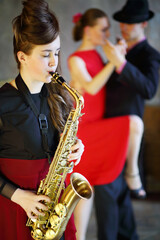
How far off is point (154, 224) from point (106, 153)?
125 centimetres

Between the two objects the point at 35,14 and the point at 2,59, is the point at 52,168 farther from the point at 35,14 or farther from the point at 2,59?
the point at 2,59

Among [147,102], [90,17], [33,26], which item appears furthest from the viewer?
[147,102]

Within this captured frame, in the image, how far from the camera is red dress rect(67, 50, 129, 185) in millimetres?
2730

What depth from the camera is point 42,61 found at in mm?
1467

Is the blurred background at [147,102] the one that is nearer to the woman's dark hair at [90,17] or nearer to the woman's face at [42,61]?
the woman's dark hair at [90,17]

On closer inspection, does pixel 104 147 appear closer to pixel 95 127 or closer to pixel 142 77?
pixel 95 127

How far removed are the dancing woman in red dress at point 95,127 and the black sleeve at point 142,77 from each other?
0.13m

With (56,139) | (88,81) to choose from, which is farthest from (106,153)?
(56,139)

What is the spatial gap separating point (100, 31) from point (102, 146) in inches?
37.5

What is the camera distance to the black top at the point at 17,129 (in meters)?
1.47

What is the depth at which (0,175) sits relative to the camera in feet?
4.90

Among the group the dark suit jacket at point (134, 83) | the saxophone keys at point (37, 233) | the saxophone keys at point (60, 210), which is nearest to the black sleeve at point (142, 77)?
the dark suit jacket at point (134, 83)

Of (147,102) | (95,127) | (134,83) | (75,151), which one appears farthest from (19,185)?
(147,102)

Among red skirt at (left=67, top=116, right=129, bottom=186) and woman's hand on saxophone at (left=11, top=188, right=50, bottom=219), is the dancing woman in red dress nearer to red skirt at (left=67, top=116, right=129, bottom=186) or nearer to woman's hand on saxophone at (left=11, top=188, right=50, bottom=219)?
red skirt at (left=67, top=116, right=129, bottom=186)
